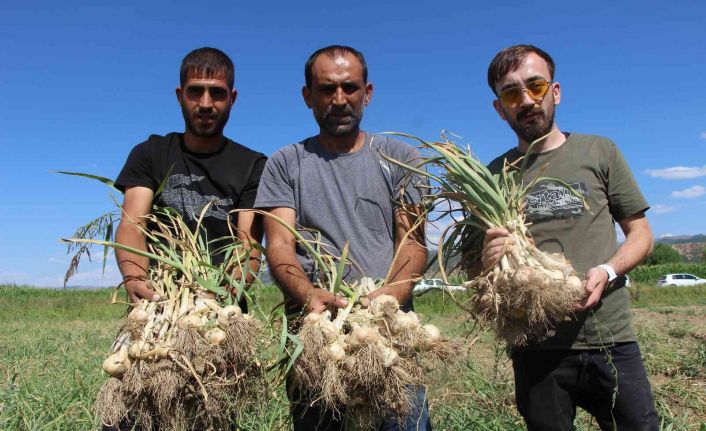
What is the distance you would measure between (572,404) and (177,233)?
1.75 m

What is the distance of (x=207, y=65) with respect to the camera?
2.32 meters

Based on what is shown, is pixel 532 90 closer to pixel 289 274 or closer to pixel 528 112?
pixel 528 112

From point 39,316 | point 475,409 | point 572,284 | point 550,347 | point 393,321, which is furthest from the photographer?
point 39,316

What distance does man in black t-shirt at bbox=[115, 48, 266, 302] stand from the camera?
2285 mm

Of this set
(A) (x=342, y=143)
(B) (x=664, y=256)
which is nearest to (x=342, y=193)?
(A) (x=342, y=143)

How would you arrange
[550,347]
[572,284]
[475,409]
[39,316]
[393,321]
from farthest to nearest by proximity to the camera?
[39,316] < [475,409] < [550,347] < [572,284] < [393,321]

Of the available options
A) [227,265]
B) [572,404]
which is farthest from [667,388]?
[227,265]

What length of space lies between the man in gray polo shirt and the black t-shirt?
0.19 meters

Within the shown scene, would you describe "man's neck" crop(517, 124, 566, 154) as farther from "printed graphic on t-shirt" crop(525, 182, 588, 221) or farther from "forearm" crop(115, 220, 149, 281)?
"forearm" crop(115, 220, 149, 281)

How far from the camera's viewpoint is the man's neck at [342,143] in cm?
223

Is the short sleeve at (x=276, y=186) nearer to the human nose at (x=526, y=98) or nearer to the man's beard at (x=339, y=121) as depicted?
the man's beard at (x=339, y=121)

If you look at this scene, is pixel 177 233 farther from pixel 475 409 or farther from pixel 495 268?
pixel 475 409

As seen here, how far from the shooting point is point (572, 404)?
7.13 feet

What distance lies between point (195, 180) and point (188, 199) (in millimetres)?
87
